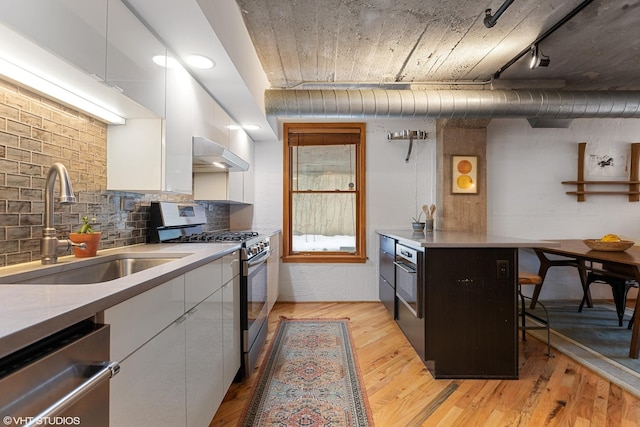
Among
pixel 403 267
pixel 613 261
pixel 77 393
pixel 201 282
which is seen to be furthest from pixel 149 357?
pixel 613 261

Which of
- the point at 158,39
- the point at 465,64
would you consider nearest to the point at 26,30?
the point at 158,39

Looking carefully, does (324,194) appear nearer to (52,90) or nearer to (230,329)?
(230,329)

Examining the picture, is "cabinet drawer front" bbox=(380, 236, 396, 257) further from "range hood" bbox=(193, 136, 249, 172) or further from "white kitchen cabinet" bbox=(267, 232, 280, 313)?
"range hood" bbox=(193, 136, 249, 172)

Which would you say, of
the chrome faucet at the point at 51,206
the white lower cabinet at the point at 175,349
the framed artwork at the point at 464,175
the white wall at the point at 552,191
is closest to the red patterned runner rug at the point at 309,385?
the white lower cabinet at the point at 175,349

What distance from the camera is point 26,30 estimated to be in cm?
88

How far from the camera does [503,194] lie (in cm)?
393

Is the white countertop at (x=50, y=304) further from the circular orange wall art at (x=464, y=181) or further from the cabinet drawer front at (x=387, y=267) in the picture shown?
the circular orange wall art at (x=464, y=181)

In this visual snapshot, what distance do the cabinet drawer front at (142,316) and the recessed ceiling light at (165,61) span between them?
110cm

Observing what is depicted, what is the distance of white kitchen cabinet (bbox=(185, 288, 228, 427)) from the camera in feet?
4.13

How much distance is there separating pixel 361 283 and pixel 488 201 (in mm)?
1870

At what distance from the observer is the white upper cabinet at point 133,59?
48.8 inches

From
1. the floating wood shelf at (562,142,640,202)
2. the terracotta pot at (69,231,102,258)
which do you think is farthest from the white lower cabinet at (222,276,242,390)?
the floating wood shelf at (562,142,640,202)

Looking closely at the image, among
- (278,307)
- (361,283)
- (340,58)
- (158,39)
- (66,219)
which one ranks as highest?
(340,58)

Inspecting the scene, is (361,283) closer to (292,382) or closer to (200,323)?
(292,382)
